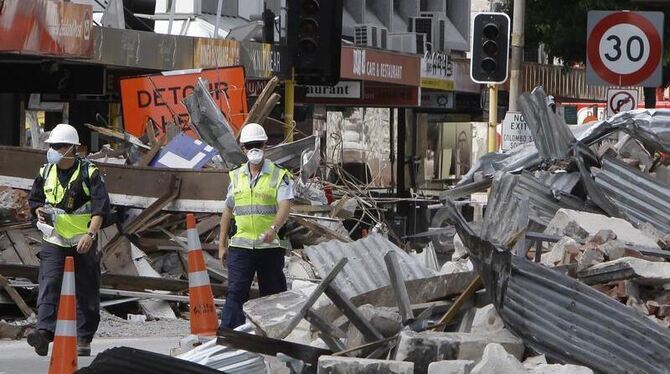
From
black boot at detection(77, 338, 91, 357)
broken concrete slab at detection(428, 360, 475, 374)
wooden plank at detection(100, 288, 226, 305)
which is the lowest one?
wooden plank at detection(100, 288, 226, 305)

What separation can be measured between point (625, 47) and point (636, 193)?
3.33 m

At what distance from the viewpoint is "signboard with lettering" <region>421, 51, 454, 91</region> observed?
115 ft

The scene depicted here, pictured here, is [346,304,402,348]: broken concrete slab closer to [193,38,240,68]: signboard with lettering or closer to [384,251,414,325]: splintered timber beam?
[384,251,414,325]: splintered timber beam

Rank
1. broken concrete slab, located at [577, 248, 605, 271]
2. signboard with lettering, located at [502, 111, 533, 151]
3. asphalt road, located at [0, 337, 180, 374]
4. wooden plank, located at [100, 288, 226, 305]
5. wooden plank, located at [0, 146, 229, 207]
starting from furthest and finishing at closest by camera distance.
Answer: signboard with lettering, located at [502, 111, 533, 151] → wooden plank, located at [0, 146, 229, 207] → wooden plank, located at [100, 288, 226, 305] → asphalt road, located at [0, 337, 180, 374] → broken concrete slab, located at [577, 248, 605, 271]

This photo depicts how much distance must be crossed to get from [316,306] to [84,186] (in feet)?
7.56

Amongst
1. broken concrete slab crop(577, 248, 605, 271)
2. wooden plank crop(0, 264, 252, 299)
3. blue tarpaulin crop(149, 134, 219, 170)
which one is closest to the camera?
broken concrete slab crop(577, 248, 605, 271)

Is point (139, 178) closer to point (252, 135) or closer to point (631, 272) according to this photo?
point (252, 135)

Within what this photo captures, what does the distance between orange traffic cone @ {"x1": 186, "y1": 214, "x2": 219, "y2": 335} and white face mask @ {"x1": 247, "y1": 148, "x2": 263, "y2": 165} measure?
1.90ft

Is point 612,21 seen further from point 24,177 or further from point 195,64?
point 195,64

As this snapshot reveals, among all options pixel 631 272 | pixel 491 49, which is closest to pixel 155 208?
pixel 491 49

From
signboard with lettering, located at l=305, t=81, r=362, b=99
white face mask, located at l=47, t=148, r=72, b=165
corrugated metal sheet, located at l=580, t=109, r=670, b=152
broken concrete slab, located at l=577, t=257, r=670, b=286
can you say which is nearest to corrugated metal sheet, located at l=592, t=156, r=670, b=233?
corrugated metal sheet, located at l=580, t=109, r=670, b=152

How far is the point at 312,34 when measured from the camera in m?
17.9

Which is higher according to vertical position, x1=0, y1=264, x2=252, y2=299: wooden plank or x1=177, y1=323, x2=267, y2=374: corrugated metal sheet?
x1=177, y1=323, x2=267, y2=374: corrugated metal sheet

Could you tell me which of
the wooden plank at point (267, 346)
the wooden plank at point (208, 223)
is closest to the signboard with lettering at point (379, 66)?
the wooden plank at point (208, 223)
